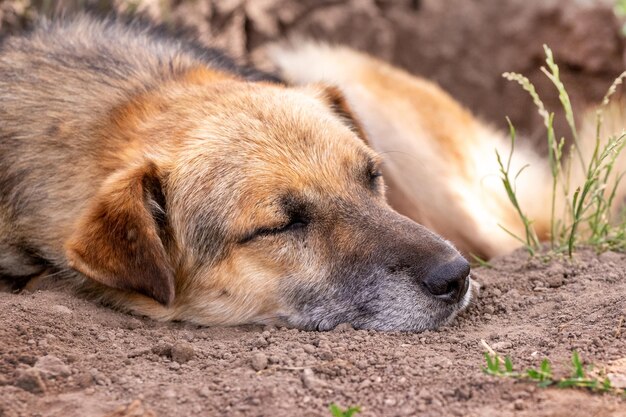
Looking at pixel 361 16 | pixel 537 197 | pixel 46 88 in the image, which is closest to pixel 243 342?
Answer: pixel 46 88

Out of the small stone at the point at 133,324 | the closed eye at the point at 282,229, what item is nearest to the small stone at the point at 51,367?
the small stone at the point at 133,324

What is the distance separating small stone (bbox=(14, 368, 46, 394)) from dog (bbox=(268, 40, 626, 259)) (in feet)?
9.38

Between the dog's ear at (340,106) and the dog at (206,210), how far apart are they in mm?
466

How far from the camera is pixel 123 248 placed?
319cm

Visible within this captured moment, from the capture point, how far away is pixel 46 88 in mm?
3852

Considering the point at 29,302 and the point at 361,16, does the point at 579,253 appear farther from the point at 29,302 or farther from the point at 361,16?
the point at 361,16

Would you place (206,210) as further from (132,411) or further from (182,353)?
(132,411)

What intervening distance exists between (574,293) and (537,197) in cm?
235

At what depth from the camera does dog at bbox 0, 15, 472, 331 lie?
10.7 ft

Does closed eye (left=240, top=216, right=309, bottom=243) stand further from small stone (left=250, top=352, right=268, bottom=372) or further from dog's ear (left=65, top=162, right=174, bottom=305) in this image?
small stone (left=250, top=352, right=268, bottom=372)

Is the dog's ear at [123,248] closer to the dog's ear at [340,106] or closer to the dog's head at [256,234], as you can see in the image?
the dog's head at [256,234]

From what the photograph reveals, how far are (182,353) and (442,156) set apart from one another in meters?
3.29

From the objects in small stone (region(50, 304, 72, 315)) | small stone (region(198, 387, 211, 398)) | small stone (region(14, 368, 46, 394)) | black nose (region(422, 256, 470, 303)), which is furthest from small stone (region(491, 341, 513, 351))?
small stone (region(50, 304, 72, 315))

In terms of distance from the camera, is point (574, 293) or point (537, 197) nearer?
point (574, 293)
